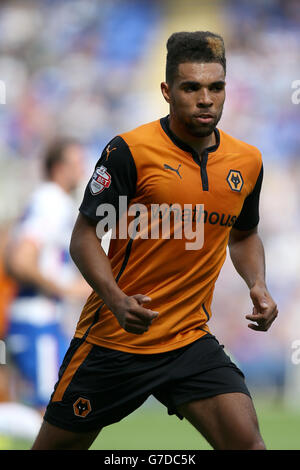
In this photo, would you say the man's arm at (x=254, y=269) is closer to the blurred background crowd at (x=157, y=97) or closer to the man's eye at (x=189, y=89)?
the man's eye at (x=189, y=89)

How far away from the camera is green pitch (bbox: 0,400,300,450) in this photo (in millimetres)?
7273

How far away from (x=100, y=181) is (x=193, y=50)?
2.44 feet

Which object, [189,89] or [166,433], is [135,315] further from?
[166,433]

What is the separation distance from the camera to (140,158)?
4051 millimetres

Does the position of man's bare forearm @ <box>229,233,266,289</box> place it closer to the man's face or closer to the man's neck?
the man's neck

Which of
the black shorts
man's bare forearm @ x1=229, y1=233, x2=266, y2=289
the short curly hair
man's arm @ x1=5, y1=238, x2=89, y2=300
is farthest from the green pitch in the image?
the short curly hair

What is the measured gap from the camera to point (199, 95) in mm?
4043

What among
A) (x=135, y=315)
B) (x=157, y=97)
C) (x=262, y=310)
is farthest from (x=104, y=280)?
(x=157, y=97)

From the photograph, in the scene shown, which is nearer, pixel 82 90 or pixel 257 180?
pixel 257 180

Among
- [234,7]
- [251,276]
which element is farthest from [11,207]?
[251,276]

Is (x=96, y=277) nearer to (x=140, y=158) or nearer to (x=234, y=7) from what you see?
(x=140, y=158)

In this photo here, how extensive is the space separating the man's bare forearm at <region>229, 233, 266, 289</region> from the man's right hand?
839mm

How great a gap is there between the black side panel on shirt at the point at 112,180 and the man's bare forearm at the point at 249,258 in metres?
0.80
